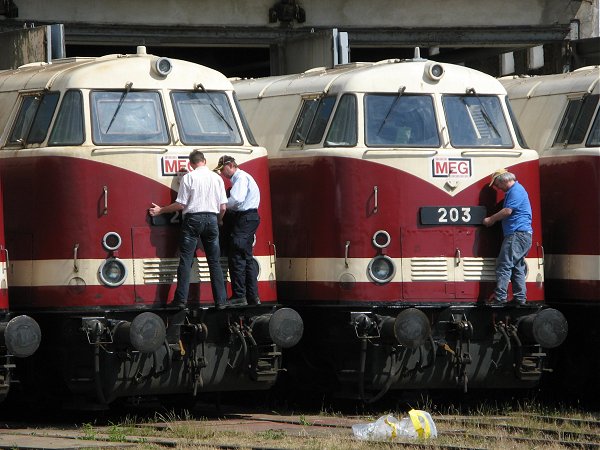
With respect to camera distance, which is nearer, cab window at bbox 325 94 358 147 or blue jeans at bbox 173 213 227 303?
blue jeans at bbox 173 213 227 303

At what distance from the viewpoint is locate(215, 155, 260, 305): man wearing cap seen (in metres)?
15.7

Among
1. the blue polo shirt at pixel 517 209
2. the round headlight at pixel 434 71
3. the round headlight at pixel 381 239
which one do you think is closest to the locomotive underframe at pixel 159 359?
the round headlight at pixel 381 239

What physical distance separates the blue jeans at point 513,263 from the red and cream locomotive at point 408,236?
169 millimetres

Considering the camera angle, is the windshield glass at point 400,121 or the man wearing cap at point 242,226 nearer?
the man wearing cap at point 242,226

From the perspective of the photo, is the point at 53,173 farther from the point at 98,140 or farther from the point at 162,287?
the point at 162,287

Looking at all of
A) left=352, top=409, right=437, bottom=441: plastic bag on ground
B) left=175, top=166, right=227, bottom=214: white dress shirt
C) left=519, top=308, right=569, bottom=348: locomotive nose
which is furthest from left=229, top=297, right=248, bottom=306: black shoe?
left=519, top=308, right=569, bottom=348: locomotive nose

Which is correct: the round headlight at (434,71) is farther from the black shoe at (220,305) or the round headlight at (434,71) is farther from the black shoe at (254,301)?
the black shoe at (220,305)

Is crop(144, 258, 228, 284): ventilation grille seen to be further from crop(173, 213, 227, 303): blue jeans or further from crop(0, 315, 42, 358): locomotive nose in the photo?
crop(0, 315, 42, 358): locomotive nose

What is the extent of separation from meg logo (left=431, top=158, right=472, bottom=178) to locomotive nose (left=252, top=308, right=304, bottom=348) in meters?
2.13

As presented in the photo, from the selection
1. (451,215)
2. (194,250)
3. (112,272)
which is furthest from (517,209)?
(112,272)

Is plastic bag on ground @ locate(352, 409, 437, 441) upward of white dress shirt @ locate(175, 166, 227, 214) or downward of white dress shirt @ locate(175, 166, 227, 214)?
downward

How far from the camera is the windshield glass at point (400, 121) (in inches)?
637

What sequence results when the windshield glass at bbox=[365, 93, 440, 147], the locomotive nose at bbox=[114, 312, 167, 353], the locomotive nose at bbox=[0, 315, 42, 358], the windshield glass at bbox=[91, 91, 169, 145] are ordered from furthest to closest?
1. the windshield glass at bbox=[365, 93, 440, 147]
2. the windshield glass at bbox=[91, 91, 169, 145]
3. the locomotive nose at bbox=[114, 312, 167, 353]
4. the locomotive nose at bbox=[0, 315, 42, 358]

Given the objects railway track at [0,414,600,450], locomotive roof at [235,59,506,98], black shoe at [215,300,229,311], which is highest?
locomotive roof at [235,59,506,98]
